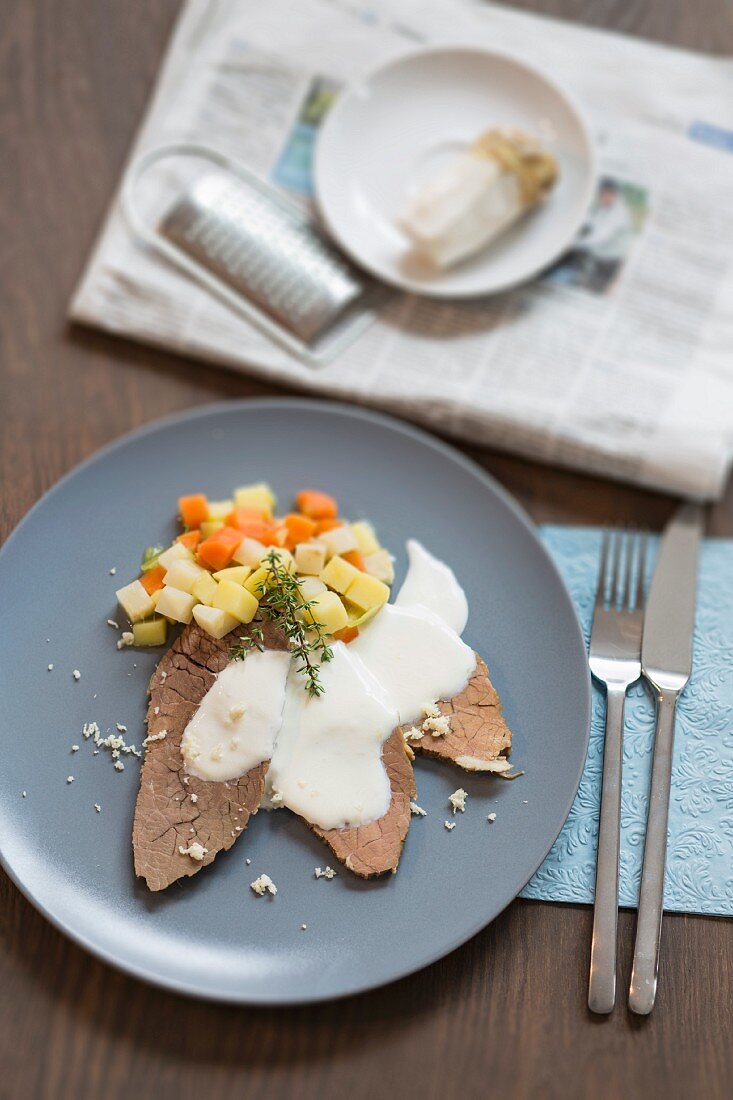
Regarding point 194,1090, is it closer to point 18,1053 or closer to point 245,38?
point 18,1053

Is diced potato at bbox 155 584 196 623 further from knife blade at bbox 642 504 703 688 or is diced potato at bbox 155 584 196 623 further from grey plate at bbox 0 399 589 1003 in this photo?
knife blade at bbox 642 504 703 688

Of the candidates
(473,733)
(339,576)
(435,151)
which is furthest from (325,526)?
(435,151)

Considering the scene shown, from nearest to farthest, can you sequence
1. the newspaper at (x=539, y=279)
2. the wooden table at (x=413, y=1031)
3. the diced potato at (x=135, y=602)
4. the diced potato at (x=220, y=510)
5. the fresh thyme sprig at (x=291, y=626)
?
the wooden table at (x=413, y=1031)
the fresh thyme sprig at (x=291, y=626)
the diced potato at (x=135, y=602)
the diced potato at (x=220, y=510)
the newspaper at (x=539, y=279)

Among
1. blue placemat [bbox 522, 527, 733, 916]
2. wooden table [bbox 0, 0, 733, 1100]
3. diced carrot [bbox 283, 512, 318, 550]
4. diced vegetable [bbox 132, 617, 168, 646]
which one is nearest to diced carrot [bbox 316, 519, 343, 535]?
diced carrot [bbox 283, 512, 318, 550]

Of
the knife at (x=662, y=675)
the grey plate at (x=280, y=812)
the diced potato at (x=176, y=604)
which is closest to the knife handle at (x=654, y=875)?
the knife at (x=662, y=675)

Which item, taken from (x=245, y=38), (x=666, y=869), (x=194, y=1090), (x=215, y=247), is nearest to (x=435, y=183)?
(x=215, y=247)

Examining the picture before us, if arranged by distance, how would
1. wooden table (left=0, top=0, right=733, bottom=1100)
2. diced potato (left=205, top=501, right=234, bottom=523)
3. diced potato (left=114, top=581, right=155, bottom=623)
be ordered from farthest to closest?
diced potato (left=205, top=501, right=234, bottom=523), diced potato (left=114, top=581, right=155, bottom=623), wooden table (left=0, top=0, right=733, bottom=1100)

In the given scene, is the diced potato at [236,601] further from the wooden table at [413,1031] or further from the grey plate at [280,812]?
the wooden table at [413,1031]
